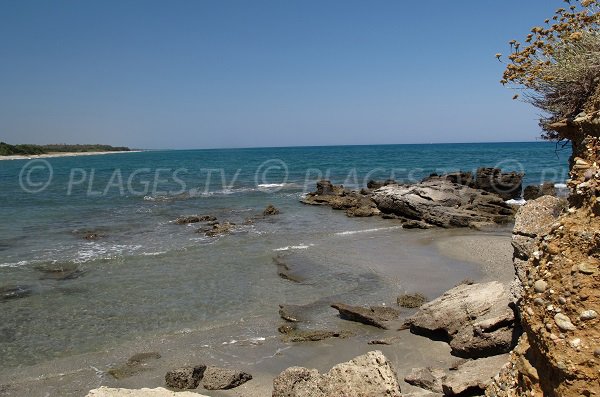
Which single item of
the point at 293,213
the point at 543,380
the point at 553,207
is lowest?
the point at 293,213

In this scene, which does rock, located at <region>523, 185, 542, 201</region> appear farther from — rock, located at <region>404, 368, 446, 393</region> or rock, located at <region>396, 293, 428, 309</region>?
rock, located at <region>404, 368, 446, 393</region>

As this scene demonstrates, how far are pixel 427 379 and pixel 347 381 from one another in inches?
72.2

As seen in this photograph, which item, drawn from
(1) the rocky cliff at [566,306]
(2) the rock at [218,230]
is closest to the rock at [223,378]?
(1) the rocky cliff at [566,306]

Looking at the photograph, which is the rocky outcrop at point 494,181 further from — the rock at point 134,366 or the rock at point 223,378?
the rock at point 223,378

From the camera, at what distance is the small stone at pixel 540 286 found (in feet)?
10.9

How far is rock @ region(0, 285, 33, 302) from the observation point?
12.7m

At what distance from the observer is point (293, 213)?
92.1 feet

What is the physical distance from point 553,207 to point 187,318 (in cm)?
775

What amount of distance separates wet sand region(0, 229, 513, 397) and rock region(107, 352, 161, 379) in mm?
100

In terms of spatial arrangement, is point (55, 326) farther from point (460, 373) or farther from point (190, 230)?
point (190, 230)

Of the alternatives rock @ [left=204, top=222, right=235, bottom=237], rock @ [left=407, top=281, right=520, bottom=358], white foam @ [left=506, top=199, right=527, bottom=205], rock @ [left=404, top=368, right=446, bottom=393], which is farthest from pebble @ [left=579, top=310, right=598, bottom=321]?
white foam @ [left=506, top=199, right=527, bottom=205]

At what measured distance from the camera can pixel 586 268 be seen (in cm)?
315

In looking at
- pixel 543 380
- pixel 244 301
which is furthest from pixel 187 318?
pixel 543 380

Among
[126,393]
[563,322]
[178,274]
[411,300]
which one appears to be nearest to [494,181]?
[411,300]
